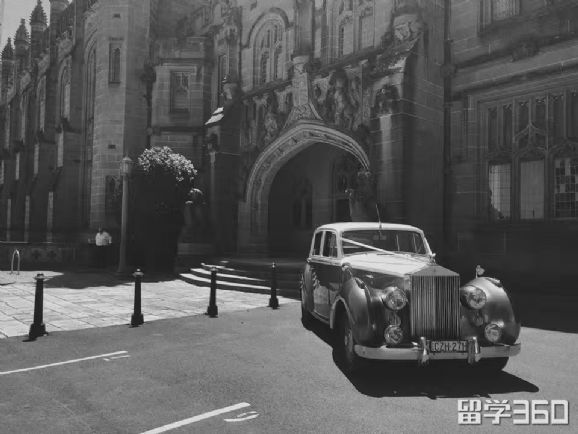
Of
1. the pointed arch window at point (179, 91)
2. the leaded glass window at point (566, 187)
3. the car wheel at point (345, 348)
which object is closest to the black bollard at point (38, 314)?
the car wheel at point (345, 348)

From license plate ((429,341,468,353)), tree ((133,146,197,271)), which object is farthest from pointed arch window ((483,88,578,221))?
tree ((133,146,197,271))

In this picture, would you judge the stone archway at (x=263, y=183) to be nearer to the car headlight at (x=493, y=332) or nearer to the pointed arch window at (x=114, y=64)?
the pointed arch window at (x=114, y=64)

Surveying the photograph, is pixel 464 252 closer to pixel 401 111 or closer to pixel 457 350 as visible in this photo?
pixel 401 111

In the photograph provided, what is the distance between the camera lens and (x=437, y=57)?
14.6 metres

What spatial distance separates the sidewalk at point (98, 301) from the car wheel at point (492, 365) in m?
5.65

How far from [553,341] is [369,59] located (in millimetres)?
10716

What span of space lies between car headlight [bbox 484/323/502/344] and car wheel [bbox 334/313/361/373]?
139cm

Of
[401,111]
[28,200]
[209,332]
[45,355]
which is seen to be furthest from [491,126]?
[28,200]

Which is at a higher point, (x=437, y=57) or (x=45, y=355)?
(x=437, y=57)

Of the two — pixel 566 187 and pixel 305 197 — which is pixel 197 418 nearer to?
pixel 566 187

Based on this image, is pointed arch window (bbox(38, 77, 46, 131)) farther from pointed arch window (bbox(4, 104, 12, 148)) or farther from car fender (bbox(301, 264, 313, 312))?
car fender (bbox(301, 264, 313, 312))

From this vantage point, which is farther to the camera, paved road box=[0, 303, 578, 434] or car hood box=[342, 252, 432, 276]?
car hood box=[342, 252, 432, 276]

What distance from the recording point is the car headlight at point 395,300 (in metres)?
5.32

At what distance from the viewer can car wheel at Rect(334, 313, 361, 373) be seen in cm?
555
